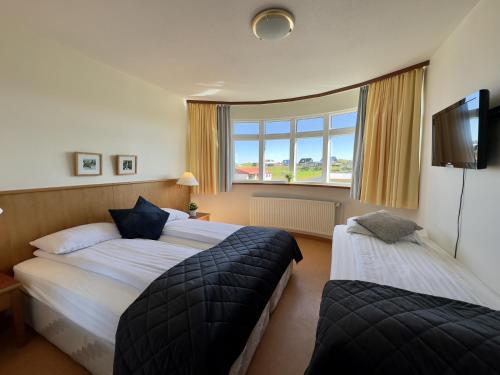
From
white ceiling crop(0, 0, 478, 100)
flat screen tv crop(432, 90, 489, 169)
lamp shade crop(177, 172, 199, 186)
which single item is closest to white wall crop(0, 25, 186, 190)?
white ceiling crop(0, 0, 478, 100)

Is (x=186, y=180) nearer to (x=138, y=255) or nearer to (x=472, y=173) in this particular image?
(x=138, y=255)

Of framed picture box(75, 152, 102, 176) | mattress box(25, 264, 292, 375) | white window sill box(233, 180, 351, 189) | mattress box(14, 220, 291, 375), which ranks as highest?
framed picture box(75, 152, 102, 176)

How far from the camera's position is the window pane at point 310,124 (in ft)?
12.5

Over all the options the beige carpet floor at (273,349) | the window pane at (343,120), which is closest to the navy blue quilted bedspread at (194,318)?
the beige carpet floor at (273,349)

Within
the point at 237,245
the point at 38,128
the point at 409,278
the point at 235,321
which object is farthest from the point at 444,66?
the point at 38,128

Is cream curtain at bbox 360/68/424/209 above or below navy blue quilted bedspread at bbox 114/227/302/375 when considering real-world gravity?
above

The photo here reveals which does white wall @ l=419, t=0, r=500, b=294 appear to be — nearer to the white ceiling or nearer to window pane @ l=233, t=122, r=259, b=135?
the white ceiling

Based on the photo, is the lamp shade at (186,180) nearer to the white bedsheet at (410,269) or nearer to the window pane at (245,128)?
the window pane at (245,128)

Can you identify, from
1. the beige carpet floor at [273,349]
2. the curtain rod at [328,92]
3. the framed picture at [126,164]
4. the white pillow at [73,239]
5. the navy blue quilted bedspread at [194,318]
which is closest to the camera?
the navy blue quilted bedspread at [194,318]

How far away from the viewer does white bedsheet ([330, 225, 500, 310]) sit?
1281 millimetres

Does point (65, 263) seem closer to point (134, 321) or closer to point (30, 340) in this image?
point (30, 340)

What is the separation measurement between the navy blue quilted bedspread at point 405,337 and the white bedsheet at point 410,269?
0.79ft

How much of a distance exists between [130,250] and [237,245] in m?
0.93

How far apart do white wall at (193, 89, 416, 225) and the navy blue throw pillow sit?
1.81m
